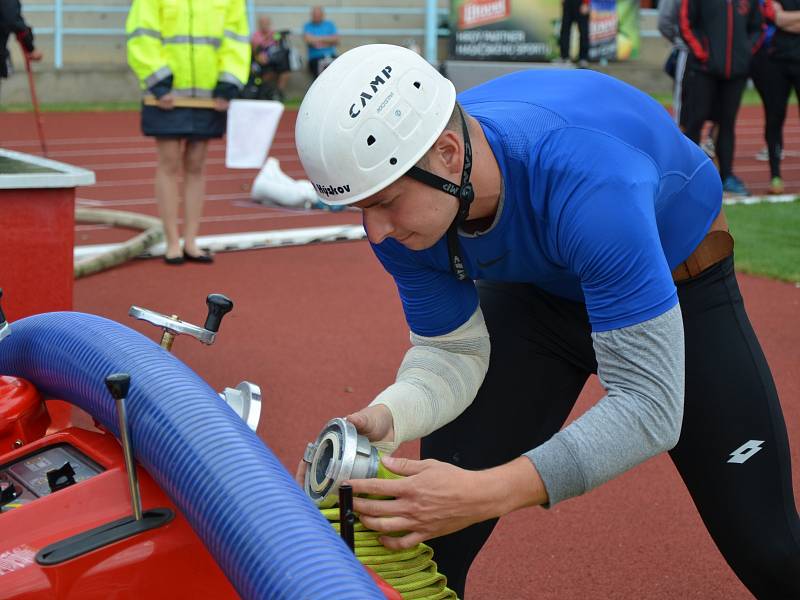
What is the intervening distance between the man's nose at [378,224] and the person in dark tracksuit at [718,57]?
7.56 metres

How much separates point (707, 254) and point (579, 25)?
55.2 ft

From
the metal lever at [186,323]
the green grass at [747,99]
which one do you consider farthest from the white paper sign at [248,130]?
the green grass at [747,99]

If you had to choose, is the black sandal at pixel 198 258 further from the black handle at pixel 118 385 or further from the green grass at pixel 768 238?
the black handle at pixel 118 385

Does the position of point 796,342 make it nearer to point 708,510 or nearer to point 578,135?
point 708,510

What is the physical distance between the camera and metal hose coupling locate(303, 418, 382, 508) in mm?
1774

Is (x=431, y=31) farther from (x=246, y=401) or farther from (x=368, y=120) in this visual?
(x=246, y=401)

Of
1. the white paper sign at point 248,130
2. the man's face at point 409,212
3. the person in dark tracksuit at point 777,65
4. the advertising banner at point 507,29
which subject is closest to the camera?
the man's face at point 409,212

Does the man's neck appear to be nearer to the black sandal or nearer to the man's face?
the man's face

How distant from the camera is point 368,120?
74.7 inches

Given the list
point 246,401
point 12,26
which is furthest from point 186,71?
point 246,401

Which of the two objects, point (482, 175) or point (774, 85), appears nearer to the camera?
point (482, 175)

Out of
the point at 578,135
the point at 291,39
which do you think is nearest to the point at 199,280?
the point at 578,135

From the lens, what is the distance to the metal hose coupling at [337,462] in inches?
69.9

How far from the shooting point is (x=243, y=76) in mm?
7242
